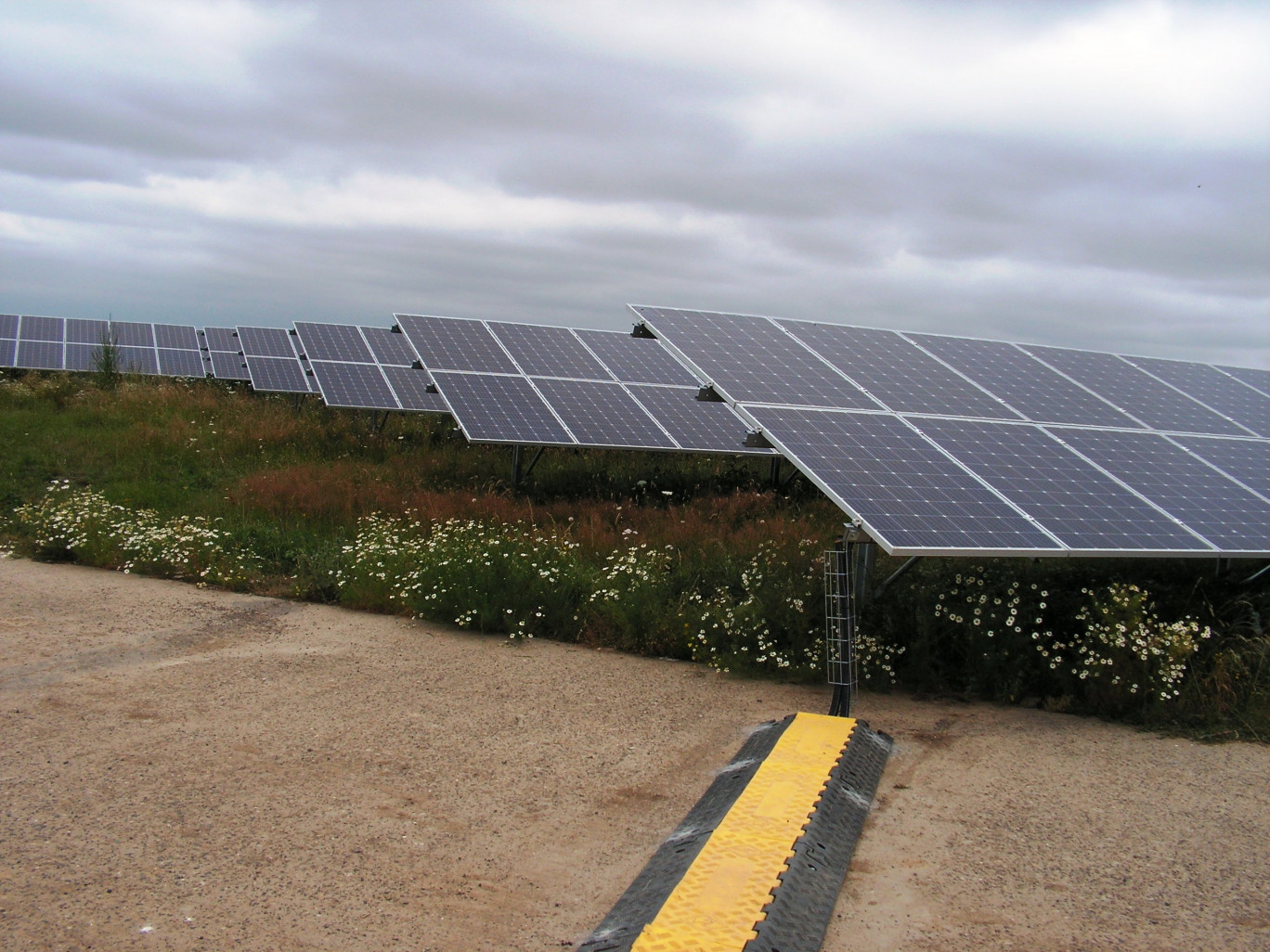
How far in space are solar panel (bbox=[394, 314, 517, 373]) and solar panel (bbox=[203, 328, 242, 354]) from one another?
16830mm

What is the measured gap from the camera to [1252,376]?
13797mm

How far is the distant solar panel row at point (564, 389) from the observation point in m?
13.4

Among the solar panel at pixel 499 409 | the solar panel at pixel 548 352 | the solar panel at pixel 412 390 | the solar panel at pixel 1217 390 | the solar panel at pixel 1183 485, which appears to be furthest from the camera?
the solar panel at pixel 412 390

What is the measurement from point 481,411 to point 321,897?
955 centimetres

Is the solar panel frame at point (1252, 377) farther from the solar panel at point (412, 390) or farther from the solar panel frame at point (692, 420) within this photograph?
the solar panel at point (412, 390)

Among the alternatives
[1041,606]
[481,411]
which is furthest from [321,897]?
[481,411]

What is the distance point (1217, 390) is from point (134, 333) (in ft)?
101

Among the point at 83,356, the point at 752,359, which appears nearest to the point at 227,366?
the point at 83,356

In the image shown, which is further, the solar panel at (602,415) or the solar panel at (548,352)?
the solar panel at (548,352)

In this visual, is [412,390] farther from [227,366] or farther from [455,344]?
[227,366]

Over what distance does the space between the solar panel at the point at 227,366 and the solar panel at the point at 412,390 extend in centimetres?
985

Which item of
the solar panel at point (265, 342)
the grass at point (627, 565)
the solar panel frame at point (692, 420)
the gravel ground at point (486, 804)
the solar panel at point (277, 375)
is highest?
the solar panel at point (265, 342)

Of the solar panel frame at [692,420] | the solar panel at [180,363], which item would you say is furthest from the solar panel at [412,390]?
the solar panel at [180,363]

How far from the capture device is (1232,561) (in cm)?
904
